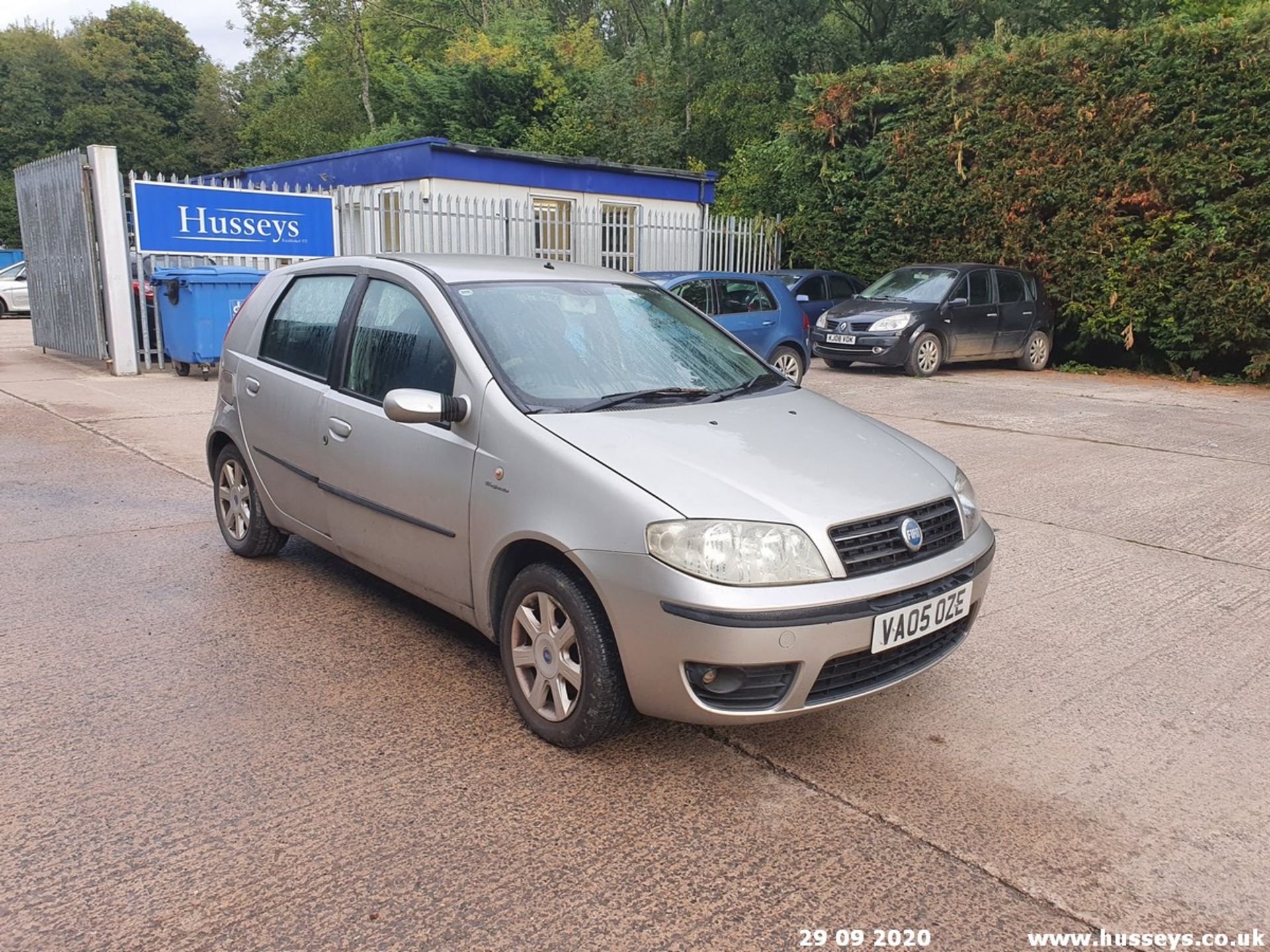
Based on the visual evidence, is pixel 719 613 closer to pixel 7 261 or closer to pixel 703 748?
pixel 703 748

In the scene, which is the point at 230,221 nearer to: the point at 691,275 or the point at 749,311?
the point at 691,275

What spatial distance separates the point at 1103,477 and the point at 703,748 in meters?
5.51

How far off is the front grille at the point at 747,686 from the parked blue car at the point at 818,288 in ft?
44.4

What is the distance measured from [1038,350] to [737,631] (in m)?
14.4

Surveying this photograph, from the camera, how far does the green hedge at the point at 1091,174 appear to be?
1341 centimetres

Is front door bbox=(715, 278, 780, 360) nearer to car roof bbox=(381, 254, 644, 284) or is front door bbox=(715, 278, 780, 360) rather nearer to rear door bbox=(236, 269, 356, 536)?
car roof bbox=(381, 254, 644, 284)

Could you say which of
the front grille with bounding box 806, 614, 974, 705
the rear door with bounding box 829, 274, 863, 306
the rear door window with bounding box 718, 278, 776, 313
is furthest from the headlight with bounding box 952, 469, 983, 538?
the rear door with bounding box 829, 274, 863, 306

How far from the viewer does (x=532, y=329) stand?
13.0 feet

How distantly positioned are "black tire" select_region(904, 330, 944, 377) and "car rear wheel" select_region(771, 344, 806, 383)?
2516 millimetres

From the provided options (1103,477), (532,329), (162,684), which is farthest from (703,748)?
(1103,477)

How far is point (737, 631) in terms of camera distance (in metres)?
2.89

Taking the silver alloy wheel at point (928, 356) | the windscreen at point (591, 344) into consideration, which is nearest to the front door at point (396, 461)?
the windscreen at point (591, 344)

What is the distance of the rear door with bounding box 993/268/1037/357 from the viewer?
1509cm

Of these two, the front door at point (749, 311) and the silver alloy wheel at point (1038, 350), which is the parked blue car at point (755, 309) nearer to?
the front door at point (749, 311)
